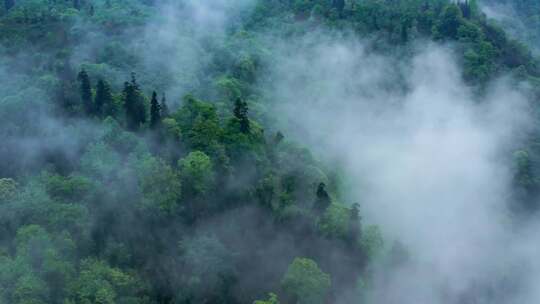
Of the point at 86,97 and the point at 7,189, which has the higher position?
the point at 86,97

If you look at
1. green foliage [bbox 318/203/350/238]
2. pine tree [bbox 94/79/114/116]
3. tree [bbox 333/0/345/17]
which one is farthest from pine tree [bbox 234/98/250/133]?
tree [bbox 333/0/345/17]

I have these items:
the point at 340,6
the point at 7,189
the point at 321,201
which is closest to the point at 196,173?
the point at 321,201

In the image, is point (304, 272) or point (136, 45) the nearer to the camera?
point (304, 272)

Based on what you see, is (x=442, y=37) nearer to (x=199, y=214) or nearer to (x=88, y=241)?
(x=199, y=214)

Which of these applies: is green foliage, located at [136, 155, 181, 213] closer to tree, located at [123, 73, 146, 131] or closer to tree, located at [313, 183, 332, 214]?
tree, located at [123, 73, 146, 131]

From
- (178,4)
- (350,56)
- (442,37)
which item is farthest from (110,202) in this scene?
(178,4)

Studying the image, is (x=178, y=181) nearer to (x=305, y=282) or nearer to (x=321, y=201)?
(x=321, y=201)
